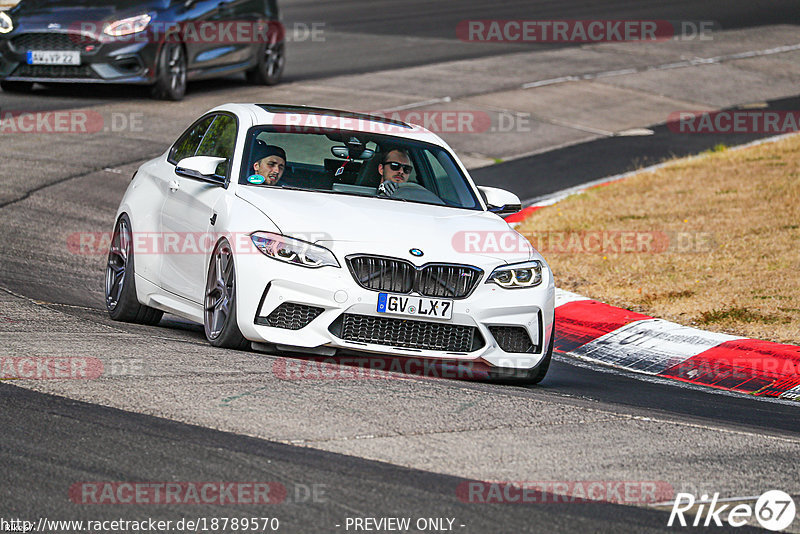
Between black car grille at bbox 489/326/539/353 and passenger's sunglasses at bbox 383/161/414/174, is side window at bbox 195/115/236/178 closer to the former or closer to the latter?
passenger's sunglasses at bbox 383/161/414/174

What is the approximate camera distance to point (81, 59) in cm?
1736

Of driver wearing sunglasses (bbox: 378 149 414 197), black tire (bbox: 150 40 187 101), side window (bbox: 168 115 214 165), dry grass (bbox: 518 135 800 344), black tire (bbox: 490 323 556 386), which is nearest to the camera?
black tire (bbox: 490 323 556 386)

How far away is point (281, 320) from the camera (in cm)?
744

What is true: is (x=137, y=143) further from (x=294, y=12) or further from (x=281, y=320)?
(x=294, y=12)

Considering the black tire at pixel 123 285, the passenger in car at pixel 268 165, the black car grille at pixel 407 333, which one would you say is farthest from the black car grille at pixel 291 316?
the black tire at pixel 123 285

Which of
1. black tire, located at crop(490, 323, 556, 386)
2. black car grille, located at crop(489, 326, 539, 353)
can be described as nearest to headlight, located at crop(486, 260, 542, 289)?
black car grille, located at crop(489, 326, 539, 353)

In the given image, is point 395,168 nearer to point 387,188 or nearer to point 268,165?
point 387,188

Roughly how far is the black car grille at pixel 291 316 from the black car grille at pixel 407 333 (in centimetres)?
14

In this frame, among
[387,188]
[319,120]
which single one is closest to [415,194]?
[387,188]

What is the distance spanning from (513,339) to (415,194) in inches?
52.5

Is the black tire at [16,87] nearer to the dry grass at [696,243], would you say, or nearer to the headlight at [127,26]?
the headlight at [127,26]

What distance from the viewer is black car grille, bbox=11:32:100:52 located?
17.3 meters

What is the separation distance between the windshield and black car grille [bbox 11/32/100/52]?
903 centimetres

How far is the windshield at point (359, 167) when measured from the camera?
27.7 ft
